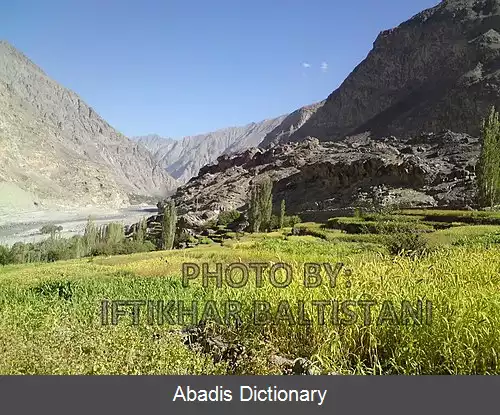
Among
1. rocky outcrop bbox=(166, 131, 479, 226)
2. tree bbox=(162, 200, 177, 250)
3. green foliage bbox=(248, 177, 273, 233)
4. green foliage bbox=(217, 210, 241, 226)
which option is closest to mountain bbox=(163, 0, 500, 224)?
rocky outcrop bbox=(166, 131, 479, 226)

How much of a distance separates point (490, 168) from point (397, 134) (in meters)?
59.1

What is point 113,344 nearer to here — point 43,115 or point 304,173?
point 43,115

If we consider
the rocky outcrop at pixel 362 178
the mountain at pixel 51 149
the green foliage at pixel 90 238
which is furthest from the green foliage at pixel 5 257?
the rocky outcrop at pixel 362 178

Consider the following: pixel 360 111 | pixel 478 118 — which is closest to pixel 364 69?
pixel 360 111

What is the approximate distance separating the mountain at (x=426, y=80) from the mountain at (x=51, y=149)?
5314cm

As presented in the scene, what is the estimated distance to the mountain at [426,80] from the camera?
70.2 m

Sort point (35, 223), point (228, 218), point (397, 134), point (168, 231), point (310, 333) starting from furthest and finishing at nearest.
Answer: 1. point (397, 134)
2. point (35, 223)
3. point (228, 218)
4. point (168, 231)
5. point (310, 333)

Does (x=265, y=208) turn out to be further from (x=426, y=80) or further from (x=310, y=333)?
(x=426, y=80)

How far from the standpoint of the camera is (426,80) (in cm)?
8900

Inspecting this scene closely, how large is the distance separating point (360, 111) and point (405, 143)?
45272 mm

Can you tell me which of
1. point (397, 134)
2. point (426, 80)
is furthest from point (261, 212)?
point (426, 80)

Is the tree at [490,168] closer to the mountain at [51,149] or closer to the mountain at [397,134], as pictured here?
the mountain at [397,134]

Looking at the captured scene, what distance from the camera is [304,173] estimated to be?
6078cm

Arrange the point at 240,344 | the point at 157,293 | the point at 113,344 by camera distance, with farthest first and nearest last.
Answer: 1. the point at 157,293
2. the point at 240,344
3. the point at 113,344
